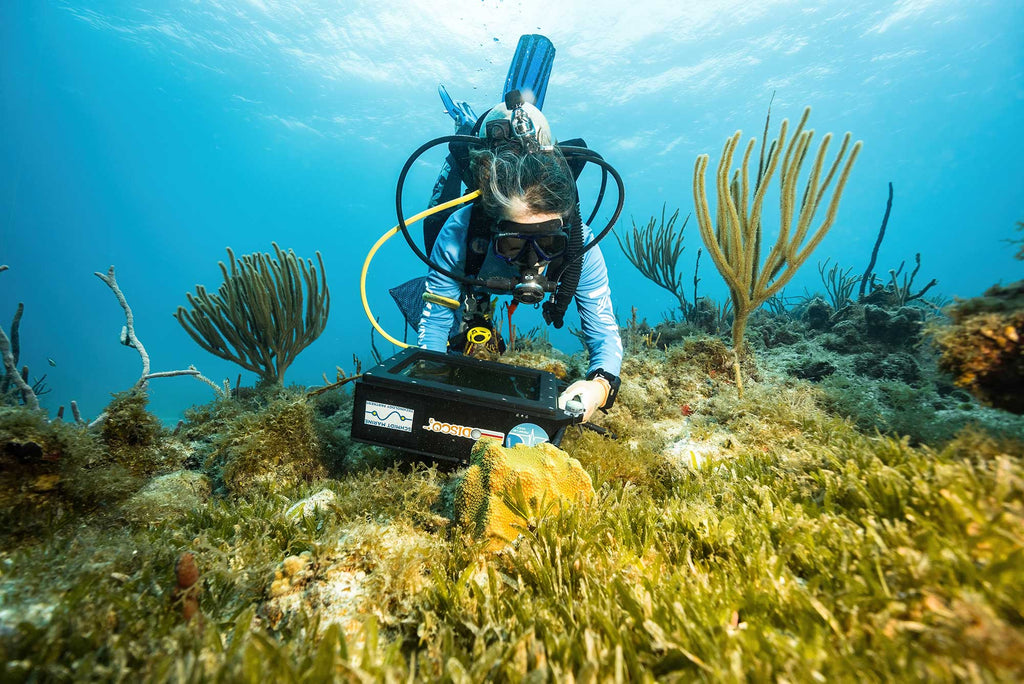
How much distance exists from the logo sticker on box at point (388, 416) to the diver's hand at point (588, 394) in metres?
1.16

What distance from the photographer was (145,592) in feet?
4.47

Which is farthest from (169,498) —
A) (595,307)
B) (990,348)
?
(990,348)

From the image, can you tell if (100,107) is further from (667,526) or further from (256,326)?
(667,526)

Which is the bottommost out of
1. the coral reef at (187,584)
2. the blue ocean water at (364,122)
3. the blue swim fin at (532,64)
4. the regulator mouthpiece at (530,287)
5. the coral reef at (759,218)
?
the coral reef at (187,584)

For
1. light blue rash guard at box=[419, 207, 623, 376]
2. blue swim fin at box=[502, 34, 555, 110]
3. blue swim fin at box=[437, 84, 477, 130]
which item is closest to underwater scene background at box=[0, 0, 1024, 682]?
light blue rash guard at box=[419, 207, 623, 376]

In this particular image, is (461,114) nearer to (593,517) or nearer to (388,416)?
(388,416)

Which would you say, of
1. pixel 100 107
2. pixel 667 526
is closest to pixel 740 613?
pixel 667 526

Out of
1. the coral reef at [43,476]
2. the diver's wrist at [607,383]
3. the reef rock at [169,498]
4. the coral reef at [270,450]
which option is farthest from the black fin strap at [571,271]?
the coral reef at [43,476]

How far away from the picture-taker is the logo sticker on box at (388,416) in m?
2.61

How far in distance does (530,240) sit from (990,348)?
8.80 feet

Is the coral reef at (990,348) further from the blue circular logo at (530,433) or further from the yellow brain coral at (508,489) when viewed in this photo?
the blue circular logo at (530,433)

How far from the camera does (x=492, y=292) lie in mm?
4000

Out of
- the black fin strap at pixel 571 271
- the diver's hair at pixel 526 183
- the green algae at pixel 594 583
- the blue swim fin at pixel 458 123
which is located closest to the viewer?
the green algae at pixel 594 583

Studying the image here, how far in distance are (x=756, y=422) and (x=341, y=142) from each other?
68.1m
